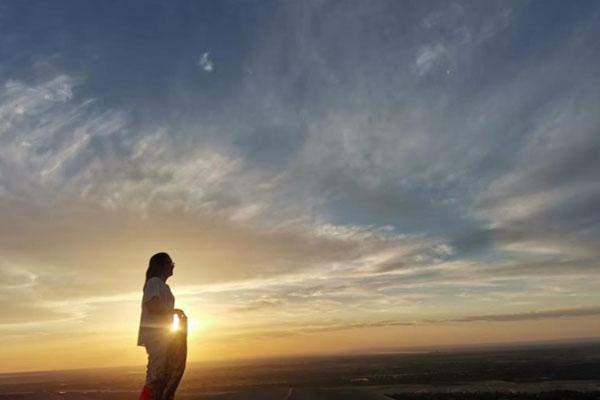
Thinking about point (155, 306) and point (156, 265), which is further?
point (156, 265)

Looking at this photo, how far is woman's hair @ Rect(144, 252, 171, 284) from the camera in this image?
6496 millimetres

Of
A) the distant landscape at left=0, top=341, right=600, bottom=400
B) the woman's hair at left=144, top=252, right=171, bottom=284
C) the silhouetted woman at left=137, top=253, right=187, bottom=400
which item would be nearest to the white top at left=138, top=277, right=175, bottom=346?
the silhouetted woman at left=137, top=253, right=187, bottom=400

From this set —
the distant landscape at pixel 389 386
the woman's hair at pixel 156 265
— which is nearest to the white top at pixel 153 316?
the woman's hair at pixel 156 265

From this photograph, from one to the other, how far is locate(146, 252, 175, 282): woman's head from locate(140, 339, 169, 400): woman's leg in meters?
0.85

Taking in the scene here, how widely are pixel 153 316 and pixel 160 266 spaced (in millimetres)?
660

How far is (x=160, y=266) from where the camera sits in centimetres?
654

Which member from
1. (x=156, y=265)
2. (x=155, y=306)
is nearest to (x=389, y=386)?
(x=156, y=265)

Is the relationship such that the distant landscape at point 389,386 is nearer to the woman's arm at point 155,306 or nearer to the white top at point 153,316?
the white top at point 153,316

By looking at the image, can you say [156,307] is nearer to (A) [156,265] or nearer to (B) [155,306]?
(B) [155,306]

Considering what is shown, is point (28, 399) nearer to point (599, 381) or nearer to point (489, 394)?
point (489, 394)

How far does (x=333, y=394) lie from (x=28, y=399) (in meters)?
34.6

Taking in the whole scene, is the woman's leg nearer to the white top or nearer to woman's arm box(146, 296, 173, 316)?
the white top

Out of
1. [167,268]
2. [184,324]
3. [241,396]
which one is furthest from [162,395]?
[241,396]

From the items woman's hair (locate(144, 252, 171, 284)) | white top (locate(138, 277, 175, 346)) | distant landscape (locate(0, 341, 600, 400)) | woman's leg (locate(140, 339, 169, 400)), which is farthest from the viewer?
distant landscape (locate(0, 341, 600, 400))
